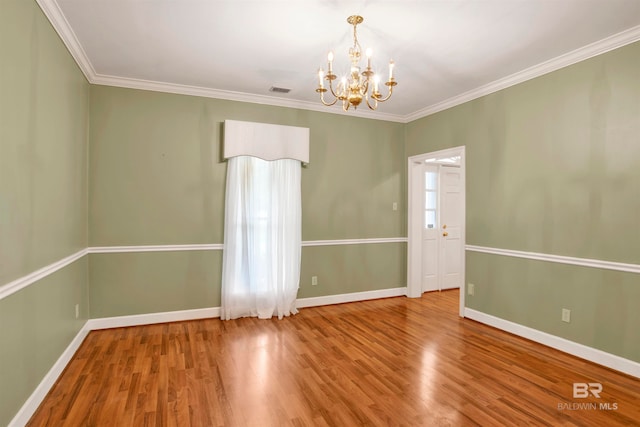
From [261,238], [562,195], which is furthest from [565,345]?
[261,238]

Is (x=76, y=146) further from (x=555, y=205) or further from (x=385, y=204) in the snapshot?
(x=555, y=205)

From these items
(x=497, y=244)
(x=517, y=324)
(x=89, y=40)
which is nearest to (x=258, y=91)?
(x=89, y=40)

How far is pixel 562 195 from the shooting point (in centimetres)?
→ 337

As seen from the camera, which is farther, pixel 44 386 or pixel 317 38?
pixel 317 38

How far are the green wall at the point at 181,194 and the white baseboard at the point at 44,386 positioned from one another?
2.51 feet

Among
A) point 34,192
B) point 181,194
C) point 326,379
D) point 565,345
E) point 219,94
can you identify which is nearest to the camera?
point 34,192

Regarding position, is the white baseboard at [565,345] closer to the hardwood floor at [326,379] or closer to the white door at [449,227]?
the hardwood floor at [326,379]

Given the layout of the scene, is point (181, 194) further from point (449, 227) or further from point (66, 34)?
point (449, 227)

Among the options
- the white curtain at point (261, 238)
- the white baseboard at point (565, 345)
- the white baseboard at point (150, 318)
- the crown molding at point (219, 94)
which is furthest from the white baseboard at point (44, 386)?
the white baseboard at point (565, 345)

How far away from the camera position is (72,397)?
2.50 metres

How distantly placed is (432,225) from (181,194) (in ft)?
13.0

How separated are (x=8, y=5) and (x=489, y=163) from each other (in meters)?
4.33

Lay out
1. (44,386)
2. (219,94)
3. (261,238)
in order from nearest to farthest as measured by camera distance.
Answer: (44,386) < (219,94) < (261,238)

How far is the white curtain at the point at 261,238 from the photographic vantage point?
426 cm
